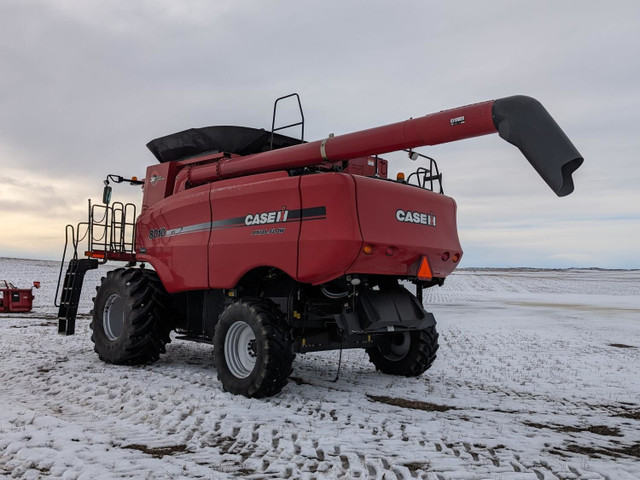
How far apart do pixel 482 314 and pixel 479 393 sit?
12009mm

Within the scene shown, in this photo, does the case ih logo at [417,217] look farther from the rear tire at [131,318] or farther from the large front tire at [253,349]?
the rear tire at [131,318]

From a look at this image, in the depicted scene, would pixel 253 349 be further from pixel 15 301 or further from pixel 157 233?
pixel 15 301

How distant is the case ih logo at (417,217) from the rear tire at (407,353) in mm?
1388

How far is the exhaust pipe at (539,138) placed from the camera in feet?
15.8

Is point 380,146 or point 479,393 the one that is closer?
point 380,146

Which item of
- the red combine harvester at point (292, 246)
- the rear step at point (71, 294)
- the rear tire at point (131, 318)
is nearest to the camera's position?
the red combine harvester at point (292, 246)

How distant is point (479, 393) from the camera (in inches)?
250

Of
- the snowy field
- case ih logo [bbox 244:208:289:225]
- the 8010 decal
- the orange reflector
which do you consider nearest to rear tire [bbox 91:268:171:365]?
the snowy field

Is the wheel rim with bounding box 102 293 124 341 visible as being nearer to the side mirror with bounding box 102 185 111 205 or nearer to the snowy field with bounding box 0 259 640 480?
the snowy field with bounding box 0 259 640 480

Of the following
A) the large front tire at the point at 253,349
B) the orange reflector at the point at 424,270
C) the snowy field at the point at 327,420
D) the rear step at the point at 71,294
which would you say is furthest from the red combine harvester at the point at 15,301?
the orange reflector at the point at 424,270

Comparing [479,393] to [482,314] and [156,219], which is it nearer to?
[156,219]

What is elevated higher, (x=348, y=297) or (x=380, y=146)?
(x=380, y=146)

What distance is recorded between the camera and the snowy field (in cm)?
390

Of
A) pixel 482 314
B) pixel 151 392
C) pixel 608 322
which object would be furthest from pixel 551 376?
pixel 482 314
